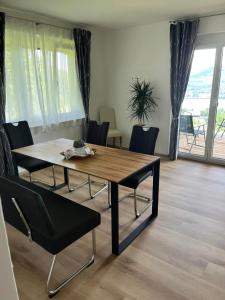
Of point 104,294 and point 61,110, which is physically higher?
point 61,110

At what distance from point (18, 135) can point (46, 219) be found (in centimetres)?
201

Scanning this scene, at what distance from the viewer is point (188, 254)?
2105mm

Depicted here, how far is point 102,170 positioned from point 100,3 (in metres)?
2.41

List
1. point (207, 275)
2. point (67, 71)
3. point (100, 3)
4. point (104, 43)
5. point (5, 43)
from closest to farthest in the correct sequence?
point (207, 275), point (100, 3), point (5, 43), point (67, 71), point (104, 43)

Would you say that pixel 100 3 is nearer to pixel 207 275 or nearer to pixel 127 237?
pixel 127 237

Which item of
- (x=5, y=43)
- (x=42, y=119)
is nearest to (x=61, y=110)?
(x=42, y=119)

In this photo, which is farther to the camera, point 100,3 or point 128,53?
point 128,53

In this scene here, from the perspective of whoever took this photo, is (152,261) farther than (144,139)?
No

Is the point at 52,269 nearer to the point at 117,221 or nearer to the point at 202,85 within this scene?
the point at 117,221

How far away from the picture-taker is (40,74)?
154 inches

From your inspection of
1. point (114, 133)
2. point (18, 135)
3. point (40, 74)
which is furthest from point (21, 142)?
point (114, 133)

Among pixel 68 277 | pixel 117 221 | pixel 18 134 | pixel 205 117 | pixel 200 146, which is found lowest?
pixel 68 277

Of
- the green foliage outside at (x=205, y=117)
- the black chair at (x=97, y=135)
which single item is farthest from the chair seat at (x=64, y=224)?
the green foliage outside at (x=205, y=117)

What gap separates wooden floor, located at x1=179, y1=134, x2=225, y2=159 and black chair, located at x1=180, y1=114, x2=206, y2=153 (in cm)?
4
